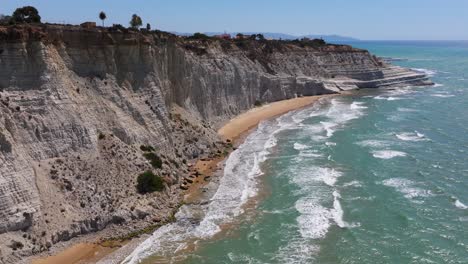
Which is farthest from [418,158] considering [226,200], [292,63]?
[292,63]

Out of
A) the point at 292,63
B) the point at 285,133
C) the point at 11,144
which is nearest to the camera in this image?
the point at 11,144

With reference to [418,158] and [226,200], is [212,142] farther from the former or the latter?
[418,158]

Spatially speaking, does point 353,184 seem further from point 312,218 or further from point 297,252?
point 297,252

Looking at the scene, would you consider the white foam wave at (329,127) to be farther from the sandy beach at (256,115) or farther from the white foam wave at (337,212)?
the white foam wave at (337,212)

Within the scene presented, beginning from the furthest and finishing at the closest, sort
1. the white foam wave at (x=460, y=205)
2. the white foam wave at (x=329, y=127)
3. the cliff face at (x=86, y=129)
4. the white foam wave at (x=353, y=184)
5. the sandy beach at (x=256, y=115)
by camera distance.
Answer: the sandy beach at (x=256, y=115), the white foam wave at (x=329, y=127), the white foam wave at (x=353, y=184), the white foam wave at (x=460, y=205), the cliff face at (x=86, y=129)

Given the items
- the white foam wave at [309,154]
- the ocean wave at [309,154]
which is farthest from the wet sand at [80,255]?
the white foam wave at [309,154]
